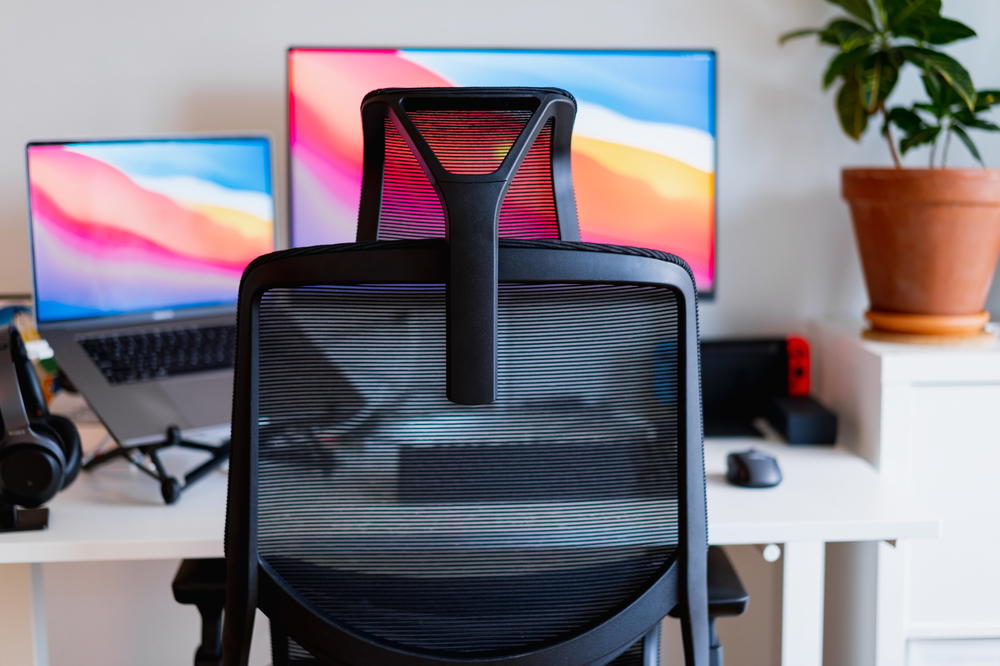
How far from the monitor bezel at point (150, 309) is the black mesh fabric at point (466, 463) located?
777mm

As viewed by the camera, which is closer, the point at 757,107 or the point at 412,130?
the point at 412,130

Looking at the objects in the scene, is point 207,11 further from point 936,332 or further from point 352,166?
point 936,332

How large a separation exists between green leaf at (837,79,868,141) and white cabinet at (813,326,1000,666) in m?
0.42

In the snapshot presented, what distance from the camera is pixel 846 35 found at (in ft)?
5.56

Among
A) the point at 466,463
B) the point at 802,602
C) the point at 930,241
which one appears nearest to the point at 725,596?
the point at 802,602

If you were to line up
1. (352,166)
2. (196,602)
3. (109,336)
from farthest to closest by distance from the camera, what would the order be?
(352,166), (109,336), (196,602)

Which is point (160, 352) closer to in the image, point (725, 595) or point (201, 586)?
point (201, 586)

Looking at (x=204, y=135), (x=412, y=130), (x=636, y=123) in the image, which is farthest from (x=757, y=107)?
(x=412, y=130)

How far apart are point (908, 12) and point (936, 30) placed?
6 centimetres

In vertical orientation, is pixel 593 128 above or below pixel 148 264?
above

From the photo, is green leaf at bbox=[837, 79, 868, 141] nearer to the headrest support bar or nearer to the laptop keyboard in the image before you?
the headrest support bar

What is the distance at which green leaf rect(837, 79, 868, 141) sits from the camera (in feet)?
5.74

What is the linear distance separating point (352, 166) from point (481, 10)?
0.40 metres

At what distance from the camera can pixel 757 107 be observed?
192cm
